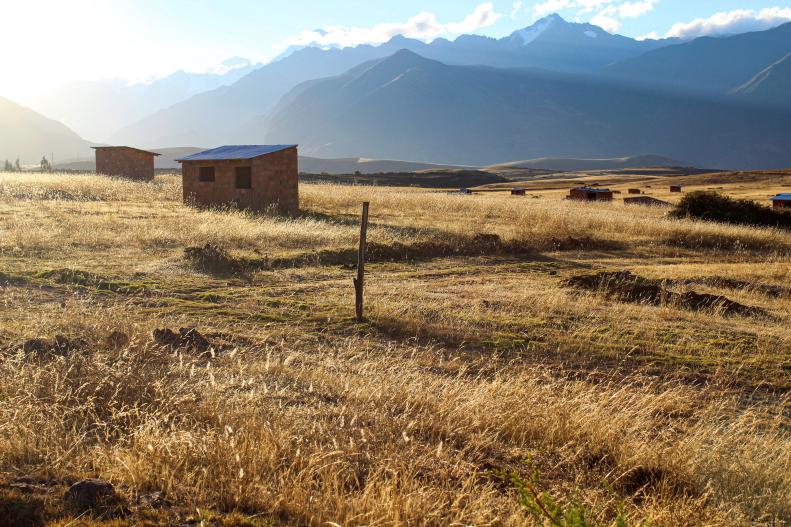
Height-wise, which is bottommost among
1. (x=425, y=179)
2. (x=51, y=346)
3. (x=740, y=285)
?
(x=740, y=285)

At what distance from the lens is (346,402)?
5914 millimetres

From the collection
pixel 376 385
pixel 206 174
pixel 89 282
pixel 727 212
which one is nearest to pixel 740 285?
pixel 376 385

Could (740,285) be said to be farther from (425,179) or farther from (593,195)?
(425,179)

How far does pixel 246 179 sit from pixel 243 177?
0.21m

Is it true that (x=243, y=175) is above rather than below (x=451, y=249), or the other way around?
above

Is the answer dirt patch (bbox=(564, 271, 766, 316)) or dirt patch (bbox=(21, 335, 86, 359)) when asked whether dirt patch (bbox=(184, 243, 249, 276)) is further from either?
dirt patch (bbox=(564, 271, 766, 316))

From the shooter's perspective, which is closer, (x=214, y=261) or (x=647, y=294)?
(x=647, y=294)

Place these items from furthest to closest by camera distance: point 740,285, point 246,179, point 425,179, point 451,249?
point 425,179, point 246,179, point 451,249, point 740,285

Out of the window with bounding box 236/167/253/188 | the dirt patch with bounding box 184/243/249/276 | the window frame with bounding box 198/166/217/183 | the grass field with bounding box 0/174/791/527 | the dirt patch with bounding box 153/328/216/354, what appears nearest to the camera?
the grass field with bounding box 0/174/791/527

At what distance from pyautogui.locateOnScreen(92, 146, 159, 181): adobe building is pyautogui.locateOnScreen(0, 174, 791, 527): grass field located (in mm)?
29326

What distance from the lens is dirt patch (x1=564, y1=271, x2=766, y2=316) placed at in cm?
1257

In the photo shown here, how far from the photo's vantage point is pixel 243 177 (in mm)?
28547

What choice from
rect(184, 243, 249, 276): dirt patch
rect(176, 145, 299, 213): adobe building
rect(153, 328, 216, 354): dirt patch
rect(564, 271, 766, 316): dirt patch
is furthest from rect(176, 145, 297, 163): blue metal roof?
rect(153, 328, 216, 354): dirt patch

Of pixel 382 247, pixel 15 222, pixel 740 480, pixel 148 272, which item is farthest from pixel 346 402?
pixel 15 222
